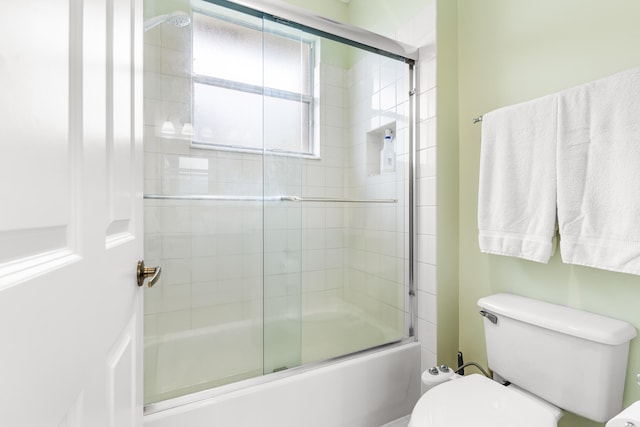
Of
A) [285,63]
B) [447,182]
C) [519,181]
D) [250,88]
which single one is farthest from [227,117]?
[519,181]

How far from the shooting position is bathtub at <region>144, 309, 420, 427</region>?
1.12 meters

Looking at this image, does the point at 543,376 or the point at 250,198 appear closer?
the point at 543,376

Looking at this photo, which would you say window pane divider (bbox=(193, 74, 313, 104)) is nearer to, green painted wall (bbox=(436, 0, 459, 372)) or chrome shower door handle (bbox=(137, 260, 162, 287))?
green painted wall (bbox=(436, 0, 459, 372))

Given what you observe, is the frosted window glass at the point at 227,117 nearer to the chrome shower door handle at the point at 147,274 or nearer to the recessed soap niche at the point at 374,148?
the recessed soap niche at the point at 374,148

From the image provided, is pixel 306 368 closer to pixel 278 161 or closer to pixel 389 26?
pixel 278 161

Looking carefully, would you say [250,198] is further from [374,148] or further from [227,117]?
[374,148]

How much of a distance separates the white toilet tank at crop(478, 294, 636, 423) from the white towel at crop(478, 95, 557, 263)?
208 millimetres

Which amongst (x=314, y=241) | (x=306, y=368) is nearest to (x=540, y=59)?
(x=314, y=241)

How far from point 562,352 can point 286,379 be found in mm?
1009

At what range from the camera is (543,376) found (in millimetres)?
989

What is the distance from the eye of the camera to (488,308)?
3.77 feet

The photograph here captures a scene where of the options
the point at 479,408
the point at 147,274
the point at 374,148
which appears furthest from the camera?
the point at 374,148

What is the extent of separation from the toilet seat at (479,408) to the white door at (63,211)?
839 millimetres

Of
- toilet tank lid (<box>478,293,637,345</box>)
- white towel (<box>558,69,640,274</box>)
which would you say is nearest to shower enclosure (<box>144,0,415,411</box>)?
toilet tank lid (<box>478,293,637,345</box>)
